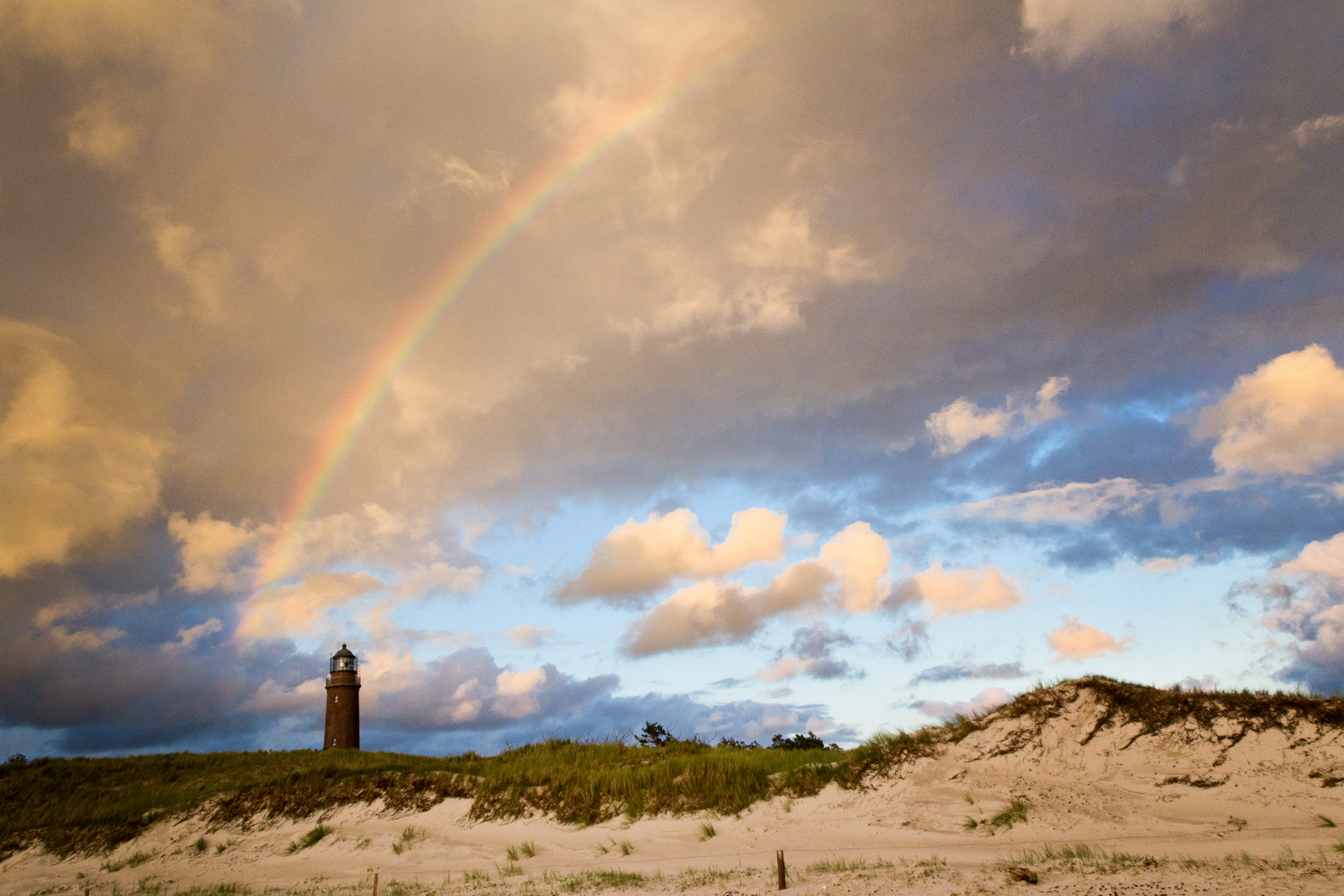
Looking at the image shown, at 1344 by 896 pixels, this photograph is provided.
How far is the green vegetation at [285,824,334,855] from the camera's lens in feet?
69.2

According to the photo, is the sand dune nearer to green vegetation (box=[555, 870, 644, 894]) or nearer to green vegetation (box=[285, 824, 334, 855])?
green vegetation (box=[555, 870, 644, 894])

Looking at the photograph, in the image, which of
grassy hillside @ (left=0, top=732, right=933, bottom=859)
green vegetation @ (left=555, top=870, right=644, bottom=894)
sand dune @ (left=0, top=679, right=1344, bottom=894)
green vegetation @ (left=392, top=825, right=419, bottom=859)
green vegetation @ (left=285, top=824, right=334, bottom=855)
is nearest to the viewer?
sand dune @ (left=0, top=679, right=1344, bottom=894)

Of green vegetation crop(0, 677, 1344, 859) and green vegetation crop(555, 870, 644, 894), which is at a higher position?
green vegetation crop(0, 677, 1344, 859)

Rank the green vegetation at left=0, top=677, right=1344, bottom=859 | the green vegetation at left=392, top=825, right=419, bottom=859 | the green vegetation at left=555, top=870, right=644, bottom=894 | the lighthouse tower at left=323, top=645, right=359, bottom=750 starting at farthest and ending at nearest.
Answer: the lighthouse tower at left=323, top=645, right=359, bottom=750 → the green vegetation at left=392, top=825, right=419, bottom=859 → the green vegetation at left=0, top=677, right=1344, bottom=859 → the green vegetation at left=555, top=870, right=644, bottom=894

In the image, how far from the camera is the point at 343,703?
5531cm

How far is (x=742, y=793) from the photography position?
18891 mm

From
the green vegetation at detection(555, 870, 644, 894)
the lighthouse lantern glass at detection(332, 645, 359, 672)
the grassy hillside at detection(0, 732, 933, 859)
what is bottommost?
the green vegetation at detection(555, 870, 644, 894)

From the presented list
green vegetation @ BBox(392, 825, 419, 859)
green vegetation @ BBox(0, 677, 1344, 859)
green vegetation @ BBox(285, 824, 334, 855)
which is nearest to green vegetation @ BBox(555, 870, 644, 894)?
green vegetation @ BBox(0, 677, 1344, 859)

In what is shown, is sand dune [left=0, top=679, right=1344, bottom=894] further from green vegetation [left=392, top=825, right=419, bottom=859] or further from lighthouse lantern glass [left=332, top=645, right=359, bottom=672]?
lighthouse lantern glass [left=332, top=645, right=359, bottom=672]

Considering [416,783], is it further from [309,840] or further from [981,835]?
[981,835]

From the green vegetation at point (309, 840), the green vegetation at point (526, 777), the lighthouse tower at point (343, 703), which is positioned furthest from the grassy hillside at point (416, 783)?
the lighthouse tower at point (343, 703)

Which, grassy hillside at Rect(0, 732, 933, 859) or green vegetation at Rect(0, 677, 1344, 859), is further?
grassy hillside at Rect(0, 732, 933, 859)

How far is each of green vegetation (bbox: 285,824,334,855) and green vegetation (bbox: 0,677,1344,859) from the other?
1240 mm

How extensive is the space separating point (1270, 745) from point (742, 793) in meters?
11.0
